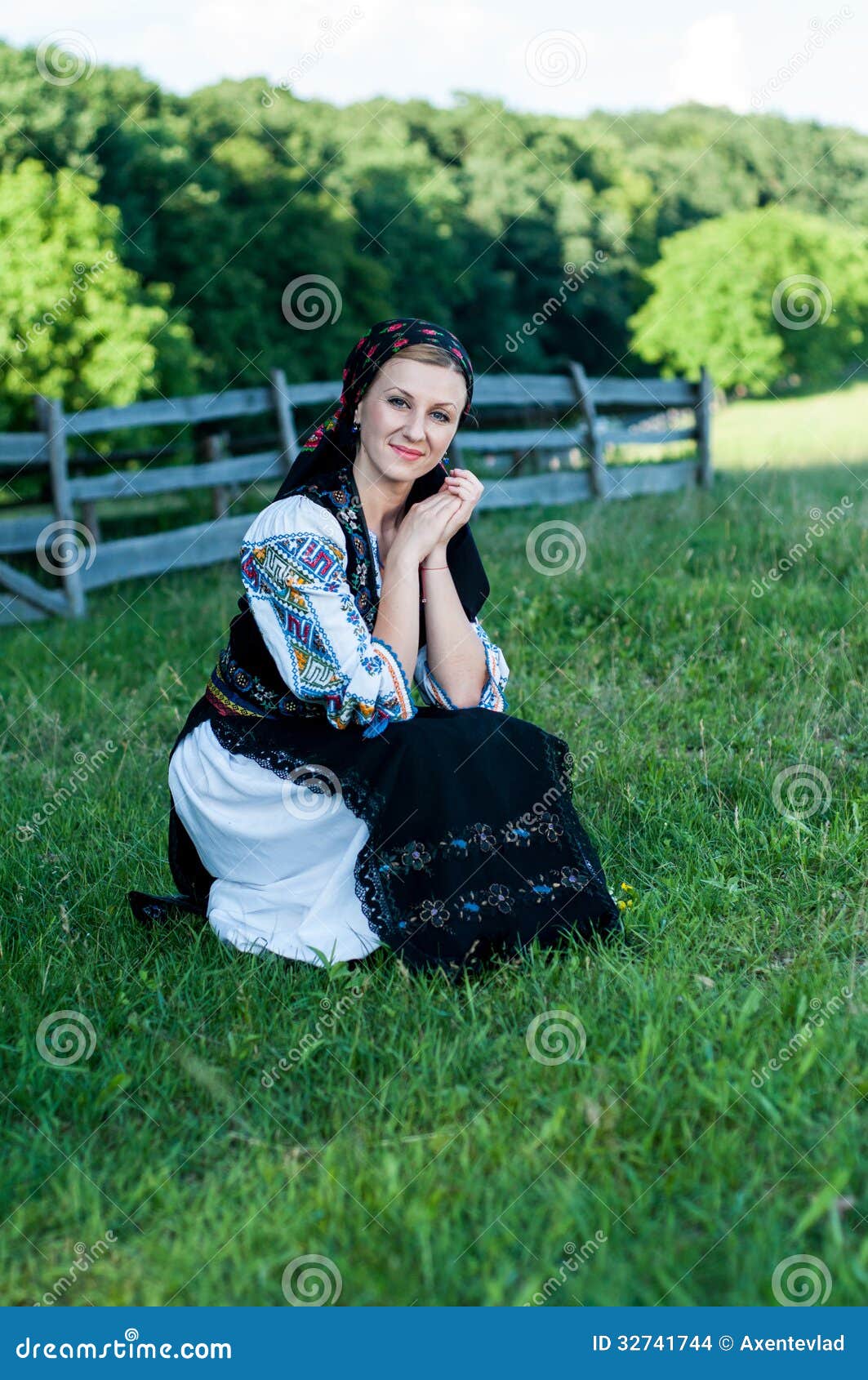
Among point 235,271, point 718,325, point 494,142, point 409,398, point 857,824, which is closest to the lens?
point 409,398

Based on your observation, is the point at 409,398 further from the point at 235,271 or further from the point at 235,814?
the point at 235,271

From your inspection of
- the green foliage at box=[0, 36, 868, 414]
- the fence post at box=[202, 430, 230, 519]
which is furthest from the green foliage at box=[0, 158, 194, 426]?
the fence post at box=[202, 430, 230, 519]

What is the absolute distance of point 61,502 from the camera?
8.63m

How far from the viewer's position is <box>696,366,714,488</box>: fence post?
46.5ft

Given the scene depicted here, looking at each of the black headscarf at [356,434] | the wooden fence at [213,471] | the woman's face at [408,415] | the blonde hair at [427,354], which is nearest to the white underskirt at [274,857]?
the black headscarf at [356,434]

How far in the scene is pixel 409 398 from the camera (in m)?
2.98

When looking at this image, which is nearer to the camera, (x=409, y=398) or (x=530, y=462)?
(x=409, y=398)

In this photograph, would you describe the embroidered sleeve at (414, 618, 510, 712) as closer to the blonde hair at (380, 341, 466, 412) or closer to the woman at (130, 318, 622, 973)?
the woman at (130, 318, 622, 973)

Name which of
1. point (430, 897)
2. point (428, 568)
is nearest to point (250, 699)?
point (428, 568)

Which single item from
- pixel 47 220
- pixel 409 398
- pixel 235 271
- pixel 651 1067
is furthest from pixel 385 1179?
pixel 235 271

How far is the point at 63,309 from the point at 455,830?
1741 centimetres

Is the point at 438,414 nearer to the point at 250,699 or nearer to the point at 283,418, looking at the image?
the point at 250,699

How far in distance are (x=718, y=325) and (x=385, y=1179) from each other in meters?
46.8

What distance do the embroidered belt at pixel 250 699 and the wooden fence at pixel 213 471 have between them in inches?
159
